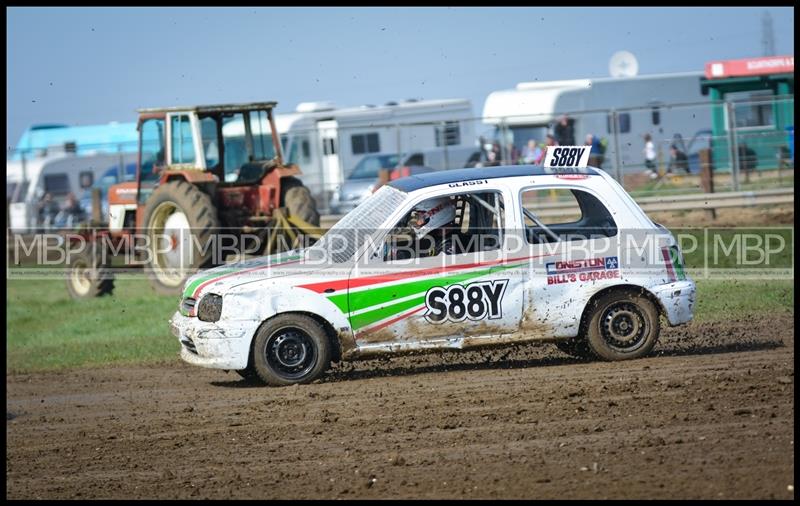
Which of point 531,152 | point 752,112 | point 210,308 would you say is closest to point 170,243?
point 210,308

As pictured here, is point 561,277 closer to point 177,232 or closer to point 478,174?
point 478,174

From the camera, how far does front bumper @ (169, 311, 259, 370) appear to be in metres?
8.44

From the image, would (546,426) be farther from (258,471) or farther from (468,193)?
(468,193)

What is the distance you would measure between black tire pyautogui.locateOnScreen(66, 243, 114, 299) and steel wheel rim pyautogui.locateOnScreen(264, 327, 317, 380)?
854cm

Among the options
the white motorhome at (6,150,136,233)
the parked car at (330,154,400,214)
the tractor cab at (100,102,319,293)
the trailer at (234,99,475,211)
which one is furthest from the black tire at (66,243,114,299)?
the white motorhome at (6,150,136,233)

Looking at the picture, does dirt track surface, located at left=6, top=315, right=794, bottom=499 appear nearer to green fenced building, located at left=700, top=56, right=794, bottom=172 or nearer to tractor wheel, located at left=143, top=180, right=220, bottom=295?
tractor wheel, located at left=143, top=180, right=220, bottom=295

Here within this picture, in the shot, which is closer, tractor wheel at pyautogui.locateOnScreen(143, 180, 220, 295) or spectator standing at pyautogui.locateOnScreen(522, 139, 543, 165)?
tractor wheel at pyautogui.locateOnScreen(143, 180, 220, 295)

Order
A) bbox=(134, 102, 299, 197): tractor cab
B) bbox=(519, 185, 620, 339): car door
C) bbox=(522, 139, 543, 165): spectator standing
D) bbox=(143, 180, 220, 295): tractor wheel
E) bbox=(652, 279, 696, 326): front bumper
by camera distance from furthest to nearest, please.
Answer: bbox=(522, 139, 543, 165): spectator standing, bbox=(134, 102, 299, 197): tractor cab, bbox=(143, 180, 220, 295): tractor wheel, bbox=(652, 279, 696, 326): front bumper, bbox=(519, 185, 620, 339): car door

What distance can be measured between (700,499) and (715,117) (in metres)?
21.8

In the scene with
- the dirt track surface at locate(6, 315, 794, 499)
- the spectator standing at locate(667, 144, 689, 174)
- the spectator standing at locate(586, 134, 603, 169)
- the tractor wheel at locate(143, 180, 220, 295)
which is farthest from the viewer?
the spectator standing at locate(586, 134, 603, 169)

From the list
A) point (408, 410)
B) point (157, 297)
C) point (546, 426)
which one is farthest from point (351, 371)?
point (157, 297)

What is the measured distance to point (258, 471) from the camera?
605 cm

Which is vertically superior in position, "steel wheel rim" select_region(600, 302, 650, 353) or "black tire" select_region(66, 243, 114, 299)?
"black tire" select_region(66, 243, 114, 299)

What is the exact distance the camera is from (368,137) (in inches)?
1160
